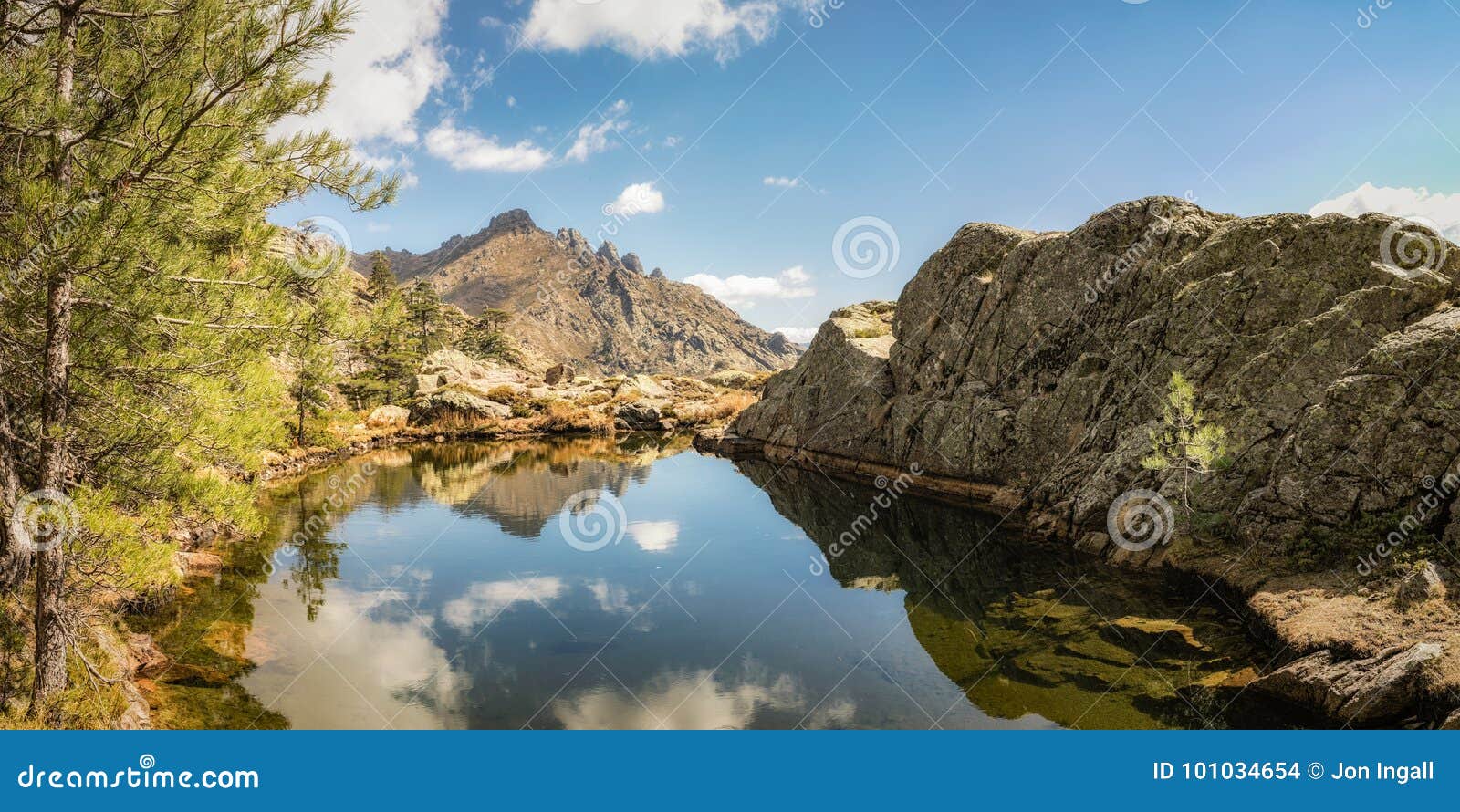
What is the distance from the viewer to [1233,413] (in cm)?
2483

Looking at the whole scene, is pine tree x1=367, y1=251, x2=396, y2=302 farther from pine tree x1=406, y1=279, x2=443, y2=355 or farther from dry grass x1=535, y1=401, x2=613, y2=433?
dry grass x1=535, y1=401, x2=613, y2=433

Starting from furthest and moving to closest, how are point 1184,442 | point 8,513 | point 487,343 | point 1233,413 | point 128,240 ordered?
1. point 487,343
2. point 1233,413
3. point 1184,442
4. point 8,513
5. point 128,240

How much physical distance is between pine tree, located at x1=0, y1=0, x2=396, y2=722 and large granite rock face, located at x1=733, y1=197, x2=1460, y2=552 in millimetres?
25468

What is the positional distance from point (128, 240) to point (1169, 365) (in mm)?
34187

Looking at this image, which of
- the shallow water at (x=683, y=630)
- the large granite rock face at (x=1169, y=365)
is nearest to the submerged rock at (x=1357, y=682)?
the shallow water at (x=683, y=630)

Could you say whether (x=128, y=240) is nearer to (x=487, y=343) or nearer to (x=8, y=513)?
(x=8, y=513)

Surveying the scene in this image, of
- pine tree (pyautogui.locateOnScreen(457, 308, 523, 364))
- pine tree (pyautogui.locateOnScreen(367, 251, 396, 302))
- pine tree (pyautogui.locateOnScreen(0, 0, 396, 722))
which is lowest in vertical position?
pine tree (pyautogui.locateOnScreen(0, 0, 396, 722))

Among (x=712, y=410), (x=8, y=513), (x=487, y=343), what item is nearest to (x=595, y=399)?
(x=712, y=410)

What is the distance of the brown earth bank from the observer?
50.8ft

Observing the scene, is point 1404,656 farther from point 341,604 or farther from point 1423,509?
point 341,604

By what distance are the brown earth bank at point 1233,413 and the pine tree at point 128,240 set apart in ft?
68.6

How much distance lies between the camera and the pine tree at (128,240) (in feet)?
30.0

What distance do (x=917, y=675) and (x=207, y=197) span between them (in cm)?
1675

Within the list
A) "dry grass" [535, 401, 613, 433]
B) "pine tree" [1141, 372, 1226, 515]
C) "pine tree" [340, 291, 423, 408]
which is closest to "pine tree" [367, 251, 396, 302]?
"pine tree" [340, 291, 423, 408]
